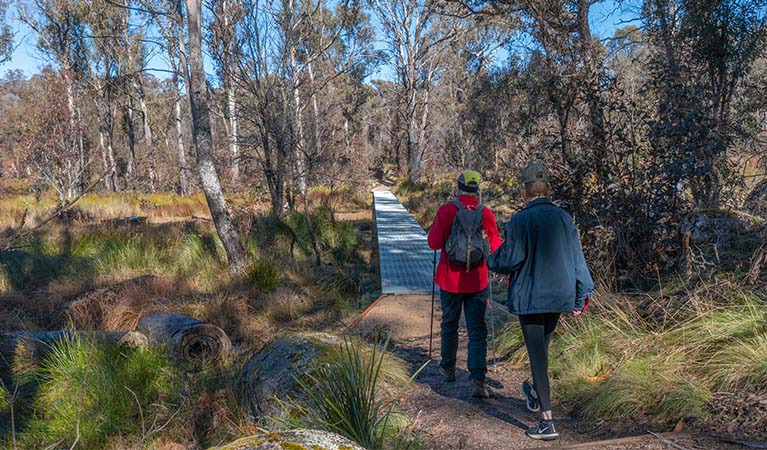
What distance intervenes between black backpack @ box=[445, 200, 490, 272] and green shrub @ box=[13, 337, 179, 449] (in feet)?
8.23

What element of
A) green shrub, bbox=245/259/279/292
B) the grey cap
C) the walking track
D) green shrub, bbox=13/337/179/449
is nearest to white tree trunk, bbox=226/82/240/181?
green shrub, bbox=245/259/279/292

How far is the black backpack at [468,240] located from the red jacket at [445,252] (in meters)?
0.06

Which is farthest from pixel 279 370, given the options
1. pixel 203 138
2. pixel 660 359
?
pixel 203 138

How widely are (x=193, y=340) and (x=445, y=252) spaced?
9.75 ft

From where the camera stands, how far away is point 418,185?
2514 centimetres

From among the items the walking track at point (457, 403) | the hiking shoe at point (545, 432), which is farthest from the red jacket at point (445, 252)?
the hiking shoe at point (545, 432)

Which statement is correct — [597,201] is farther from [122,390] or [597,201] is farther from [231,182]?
[231,182]

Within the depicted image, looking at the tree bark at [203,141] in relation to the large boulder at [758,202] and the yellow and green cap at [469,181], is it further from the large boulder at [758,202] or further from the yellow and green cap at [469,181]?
the large boulder at [758,202]

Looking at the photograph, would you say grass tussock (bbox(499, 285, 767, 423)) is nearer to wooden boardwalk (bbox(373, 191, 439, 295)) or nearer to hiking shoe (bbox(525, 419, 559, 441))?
hiking shoe (bbox(525, 419, 559, 441))

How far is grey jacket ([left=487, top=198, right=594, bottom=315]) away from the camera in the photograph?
3.27m

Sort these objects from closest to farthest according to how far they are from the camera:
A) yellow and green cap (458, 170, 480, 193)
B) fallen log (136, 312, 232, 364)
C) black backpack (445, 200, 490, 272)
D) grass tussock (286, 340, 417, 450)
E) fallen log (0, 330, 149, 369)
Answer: grass tussock (286, 340, 417, 450)
black backpack (445, 200, 490, 272)
yellow and green cap (458, 170, 480, 193)
fallen log (0, 330, 149, 369)
fallen log (136, 312, 232, 364)

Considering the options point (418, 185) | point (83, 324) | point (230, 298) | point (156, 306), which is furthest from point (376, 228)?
point (418, 185)

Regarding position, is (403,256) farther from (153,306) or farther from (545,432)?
(545,432)

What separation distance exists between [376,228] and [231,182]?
5721 millimetres
